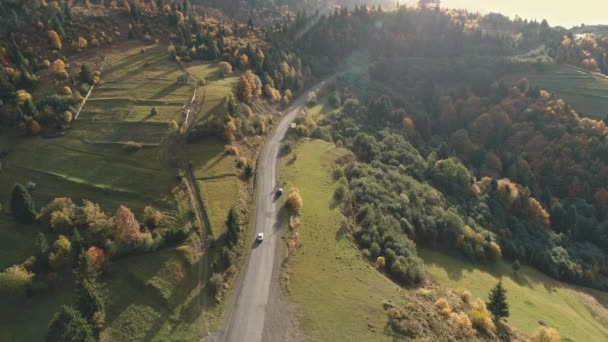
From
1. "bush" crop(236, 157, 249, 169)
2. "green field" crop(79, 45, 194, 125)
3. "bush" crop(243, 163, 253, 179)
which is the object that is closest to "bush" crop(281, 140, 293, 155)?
"bush" crop(236, 157, 249, 169)

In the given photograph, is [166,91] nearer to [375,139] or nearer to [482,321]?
[375,139]

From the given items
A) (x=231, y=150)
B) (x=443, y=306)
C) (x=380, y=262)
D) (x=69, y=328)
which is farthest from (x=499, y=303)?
(x=231, y=150)

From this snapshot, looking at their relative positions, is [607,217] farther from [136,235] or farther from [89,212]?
[89,212]

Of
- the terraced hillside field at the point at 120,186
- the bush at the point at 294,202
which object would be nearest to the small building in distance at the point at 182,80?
the terraced hillside field at the point at 120,186

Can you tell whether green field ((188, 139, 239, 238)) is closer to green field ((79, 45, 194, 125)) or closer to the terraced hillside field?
the terraced hillside field

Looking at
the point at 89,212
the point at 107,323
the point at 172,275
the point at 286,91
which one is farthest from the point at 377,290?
the point at 286,91
